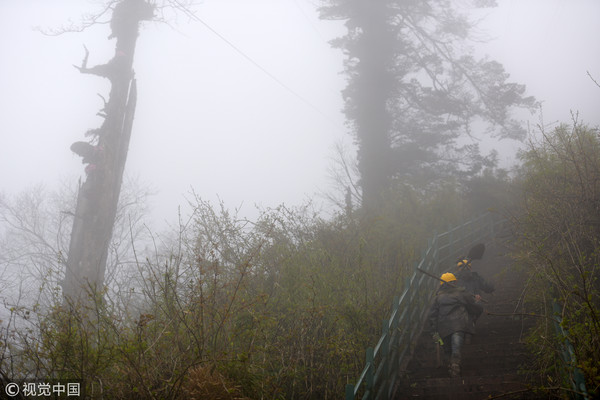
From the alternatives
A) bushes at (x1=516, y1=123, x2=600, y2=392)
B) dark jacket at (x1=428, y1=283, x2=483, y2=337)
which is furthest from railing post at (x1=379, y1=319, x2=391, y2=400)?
bushes at (x1=516, y1=123, x2=600, y2=392)

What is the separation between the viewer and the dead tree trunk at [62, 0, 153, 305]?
838cm

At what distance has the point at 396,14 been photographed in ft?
57.4

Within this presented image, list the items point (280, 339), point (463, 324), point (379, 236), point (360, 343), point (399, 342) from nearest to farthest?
point (280, 339), point (360, 343), point (463, 324), point (399, 342), point (379, 236)

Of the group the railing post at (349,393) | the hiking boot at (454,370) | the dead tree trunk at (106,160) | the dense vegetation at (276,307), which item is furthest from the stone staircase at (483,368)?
the dead tree trunk at (106,160)

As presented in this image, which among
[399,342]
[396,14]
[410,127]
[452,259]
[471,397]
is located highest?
[396,14]

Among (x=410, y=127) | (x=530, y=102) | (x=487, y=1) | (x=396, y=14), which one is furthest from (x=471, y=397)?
(x=487, y=1)

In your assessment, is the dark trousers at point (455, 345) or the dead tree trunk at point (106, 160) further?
the dead tree trunk at point (106, 160)

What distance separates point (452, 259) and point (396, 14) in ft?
34.6

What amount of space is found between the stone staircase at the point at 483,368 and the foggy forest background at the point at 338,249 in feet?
1.38

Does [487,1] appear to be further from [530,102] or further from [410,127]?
[410,127]

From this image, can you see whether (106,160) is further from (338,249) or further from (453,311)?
(453,311)

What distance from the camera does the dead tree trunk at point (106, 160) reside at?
27.5 ft

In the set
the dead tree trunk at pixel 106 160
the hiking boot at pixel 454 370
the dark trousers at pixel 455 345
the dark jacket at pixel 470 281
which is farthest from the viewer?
the dead tree trunk at pixel 106 160

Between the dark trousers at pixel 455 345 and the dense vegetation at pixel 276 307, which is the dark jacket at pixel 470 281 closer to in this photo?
the dense vegetation at pixel 276 307
